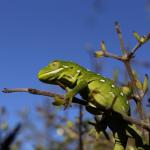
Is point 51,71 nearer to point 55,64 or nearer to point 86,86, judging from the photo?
point 55,64

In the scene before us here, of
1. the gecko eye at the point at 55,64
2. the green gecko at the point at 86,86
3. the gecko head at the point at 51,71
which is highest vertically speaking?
the gecko eye at the point at 55,64

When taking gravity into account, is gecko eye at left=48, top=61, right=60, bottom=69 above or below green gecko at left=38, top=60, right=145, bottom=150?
above

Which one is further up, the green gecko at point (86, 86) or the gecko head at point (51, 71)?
the gecko head at point (51, 71)

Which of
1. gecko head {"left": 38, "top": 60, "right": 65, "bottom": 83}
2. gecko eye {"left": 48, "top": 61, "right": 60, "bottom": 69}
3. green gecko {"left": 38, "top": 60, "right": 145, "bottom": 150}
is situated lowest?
green gecko {"left": 38, "top": 60, "right": 145, "bottom": 150}

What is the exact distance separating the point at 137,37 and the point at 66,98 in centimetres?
127

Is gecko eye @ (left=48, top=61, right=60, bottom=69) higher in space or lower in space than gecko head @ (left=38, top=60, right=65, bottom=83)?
higher

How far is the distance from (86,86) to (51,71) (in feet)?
0.80

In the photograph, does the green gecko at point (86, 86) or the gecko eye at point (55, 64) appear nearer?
the green gecko at point (86, 86)

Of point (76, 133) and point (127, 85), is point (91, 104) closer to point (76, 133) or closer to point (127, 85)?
point (127, 85)

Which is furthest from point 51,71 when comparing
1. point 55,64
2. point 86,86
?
point 86,86

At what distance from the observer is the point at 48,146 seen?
26.2 feet

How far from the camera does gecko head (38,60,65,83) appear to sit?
2.68 metres

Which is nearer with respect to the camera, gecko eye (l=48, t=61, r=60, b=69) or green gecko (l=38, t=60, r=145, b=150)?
green gecko (l=38, t=60, r=145, b=150)

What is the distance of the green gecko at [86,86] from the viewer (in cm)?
264
